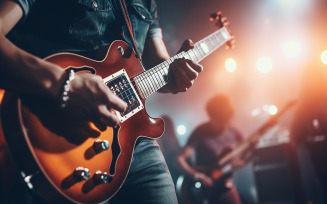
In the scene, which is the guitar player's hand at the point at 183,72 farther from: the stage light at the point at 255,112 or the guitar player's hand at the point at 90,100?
the stage light at the point at 255,112

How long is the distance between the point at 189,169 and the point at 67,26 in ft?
11.4

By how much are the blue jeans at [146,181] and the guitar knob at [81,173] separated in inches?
11.3

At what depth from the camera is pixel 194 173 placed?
13.0 ft

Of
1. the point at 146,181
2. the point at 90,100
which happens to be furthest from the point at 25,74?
the point at 146,181

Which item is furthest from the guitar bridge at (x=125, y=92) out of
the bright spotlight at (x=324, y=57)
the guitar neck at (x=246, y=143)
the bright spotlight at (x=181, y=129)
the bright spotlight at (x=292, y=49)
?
the bright spotlight at (x=181, y=129)

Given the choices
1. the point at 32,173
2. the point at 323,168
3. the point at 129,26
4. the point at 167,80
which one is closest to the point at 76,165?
the point at 32,173

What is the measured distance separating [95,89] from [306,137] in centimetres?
480

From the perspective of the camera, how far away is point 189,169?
13.2ft

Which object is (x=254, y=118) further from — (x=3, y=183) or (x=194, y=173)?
(x=3, y=183)

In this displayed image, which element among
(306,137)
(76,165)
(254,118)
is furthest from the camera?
(254,118)

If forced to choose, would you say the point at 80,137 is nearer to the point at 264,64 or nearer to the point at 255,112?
the point at 264,64

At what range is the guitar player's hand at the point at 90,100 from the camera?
86 cm

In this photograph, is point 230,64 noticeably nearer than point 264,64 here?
Yes

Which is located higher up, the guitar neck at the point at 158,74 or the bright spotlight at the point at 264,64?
the guitar neck at the point at 158,74
